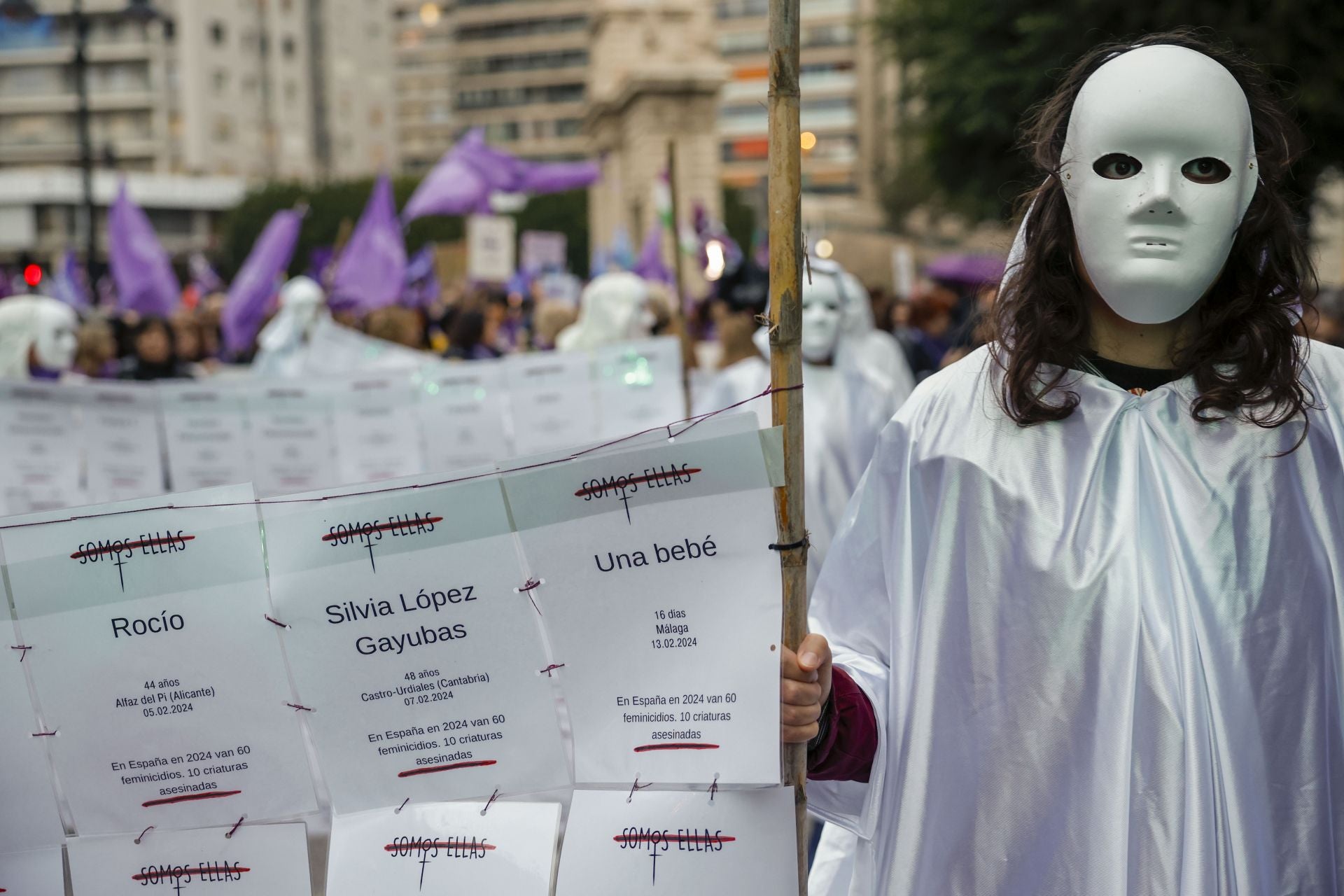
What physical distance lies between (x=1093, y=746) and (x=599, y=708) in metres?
0.68

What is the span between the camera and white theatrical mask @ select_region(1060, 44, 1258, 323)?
207 centimetres

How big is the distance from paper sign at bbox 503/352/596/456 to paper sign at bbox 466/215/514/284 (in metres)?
9.21

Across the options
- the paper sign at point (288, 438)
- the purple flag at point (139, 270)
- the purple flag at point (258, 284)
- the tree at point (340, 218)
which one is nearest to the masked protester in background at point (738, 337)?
the paper sign at point (288, 438)

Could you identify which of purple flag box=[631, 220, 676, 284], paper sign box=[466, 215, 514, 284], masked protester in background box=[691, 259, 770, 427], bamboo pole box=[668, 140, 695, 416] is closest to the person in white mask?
masked protester in background box=[691, 259, 770, 427]

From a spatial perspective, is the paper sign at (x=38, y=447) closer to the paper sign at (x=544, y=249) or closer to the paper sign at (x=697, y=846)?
the paper sign at (x=697, y=846)

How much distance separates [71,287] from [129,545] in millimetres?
17536

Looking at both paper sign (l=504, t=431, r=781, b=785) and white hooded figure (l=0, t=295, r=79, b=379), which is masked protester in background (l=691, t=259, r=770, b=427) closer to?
white hooded figure (l=0, t=295, r=79, b=379)

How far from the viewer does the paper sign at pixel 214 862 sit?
6.93ft

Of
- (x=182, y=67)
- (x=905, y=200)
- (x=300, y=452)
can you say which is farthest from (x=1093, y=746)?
(x=182, y=67)

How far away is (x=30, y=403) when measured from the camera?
609cm

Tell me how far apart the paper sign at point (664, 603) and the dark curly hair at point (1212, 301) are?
446mm

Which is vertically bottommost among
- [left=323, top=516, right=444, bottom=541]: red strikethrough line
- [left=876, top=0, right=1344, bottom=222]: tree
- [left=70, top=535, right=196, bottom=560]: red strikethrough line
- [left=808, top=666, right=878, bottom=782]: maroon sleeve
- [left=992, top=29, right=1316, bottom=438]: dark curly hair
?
[left=808, top=666, right=878, bottom=782]: maroon sleeve

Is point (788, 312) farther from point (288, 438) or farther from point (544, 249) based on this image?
point (544, 249)

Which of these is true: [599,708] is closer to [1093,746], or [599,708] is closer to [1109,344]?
[1093,746]
